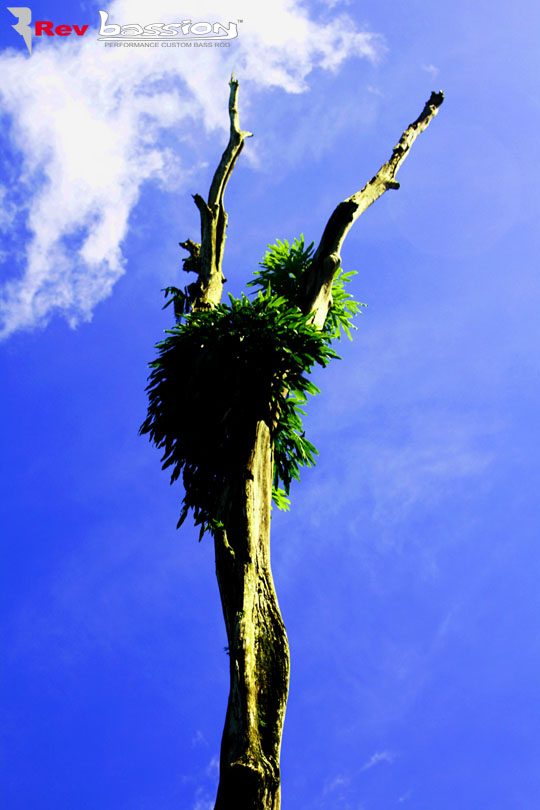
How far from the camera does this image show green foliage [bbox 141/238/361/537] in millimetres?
5332

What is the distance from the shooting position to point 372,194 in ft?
22.5

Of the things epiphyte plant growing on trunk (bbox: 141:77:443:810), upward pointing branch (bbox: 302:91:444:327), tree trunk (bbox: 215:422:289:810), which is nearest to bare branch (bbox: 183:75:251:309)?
epiphyte plant growing on trunk (bbox: 141:77:443:810)

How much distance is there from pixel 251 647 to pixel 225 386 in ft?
7.00

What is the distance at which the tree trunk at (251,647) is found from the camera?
341cm

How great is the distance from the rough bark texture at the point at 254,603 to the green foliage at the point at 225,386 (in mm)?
220

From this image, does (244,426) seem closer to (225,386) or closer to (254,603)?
(225,386)

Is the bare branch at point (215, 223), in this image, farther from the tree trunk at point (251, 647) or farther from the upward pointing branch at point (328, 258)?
the tree trunk at point (251, 647)

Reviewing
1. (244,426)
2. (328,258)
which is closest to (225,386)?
(244,426)

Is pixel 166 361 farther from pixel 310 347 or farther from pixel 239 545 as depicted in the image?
pixel 239 545

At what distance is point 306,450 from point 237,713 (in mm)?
2906

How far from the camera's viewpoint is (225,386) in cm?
544

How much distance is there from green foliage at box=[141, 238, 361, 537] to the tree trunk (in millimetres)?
261

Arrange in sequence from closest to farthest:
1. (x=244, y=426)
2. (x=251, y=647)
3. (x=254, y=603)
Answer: (x=251, y=647), (x=254, y=603), (x=244, y=426)

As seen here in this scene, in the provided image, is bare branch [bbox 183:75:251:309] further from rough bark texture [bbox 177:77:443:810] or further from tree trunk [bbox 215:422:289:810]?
tree trunk [bbox 215:422:289:810]
